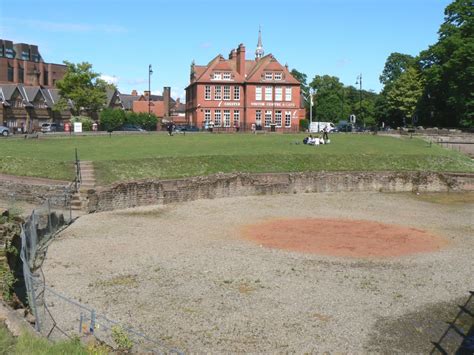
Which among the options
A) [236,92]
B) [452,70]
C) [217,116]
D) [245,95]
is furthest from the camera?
[217,116]

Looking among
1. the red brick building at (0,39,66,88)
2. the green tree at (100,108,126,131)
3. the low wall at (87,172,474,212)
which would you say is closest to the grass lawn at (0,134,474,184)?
the low wall at (87,172,474,212)

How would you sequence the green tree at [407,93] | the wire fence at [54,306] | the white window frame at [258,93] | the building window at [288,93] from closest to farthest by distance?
1. the wire fence at [54,306]
2. the white window frame at [258,93]
3. the building window at [288,93]
4. the green tree at [407,93]

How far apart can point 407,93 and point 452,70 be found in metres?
23.5

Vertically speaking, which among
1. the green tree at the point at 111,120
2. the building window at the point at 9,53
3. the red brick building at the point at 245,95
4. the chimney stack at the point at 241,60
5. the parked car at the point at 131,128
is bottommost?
the parked car at the point at 131,128

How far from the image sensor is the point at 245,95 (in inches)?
2990

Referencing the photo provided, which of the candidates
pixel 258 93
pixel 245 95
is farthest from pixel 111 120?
pixel 258 93

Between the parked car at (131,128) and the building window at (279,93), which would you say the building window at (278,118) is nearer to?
the building window at (279,93)

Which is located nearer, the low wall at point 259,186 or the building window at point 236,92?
the low wall at point 259,186

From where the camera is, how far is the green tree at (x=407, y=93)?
3484 inches

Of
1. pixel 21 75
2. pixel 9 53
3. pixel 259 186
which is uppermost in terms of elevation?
pixel 9 53

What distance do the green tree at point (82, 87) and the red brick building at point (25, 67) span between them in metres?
18.3

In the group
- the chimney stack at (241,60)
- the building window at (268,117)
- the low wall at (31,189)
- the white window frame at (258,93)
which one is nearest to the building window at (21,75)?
the chimney stack at (241,60)

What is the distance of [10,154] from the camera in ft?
117

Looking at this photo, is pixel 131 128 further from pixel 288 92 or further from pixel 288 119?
pixel 288 92
